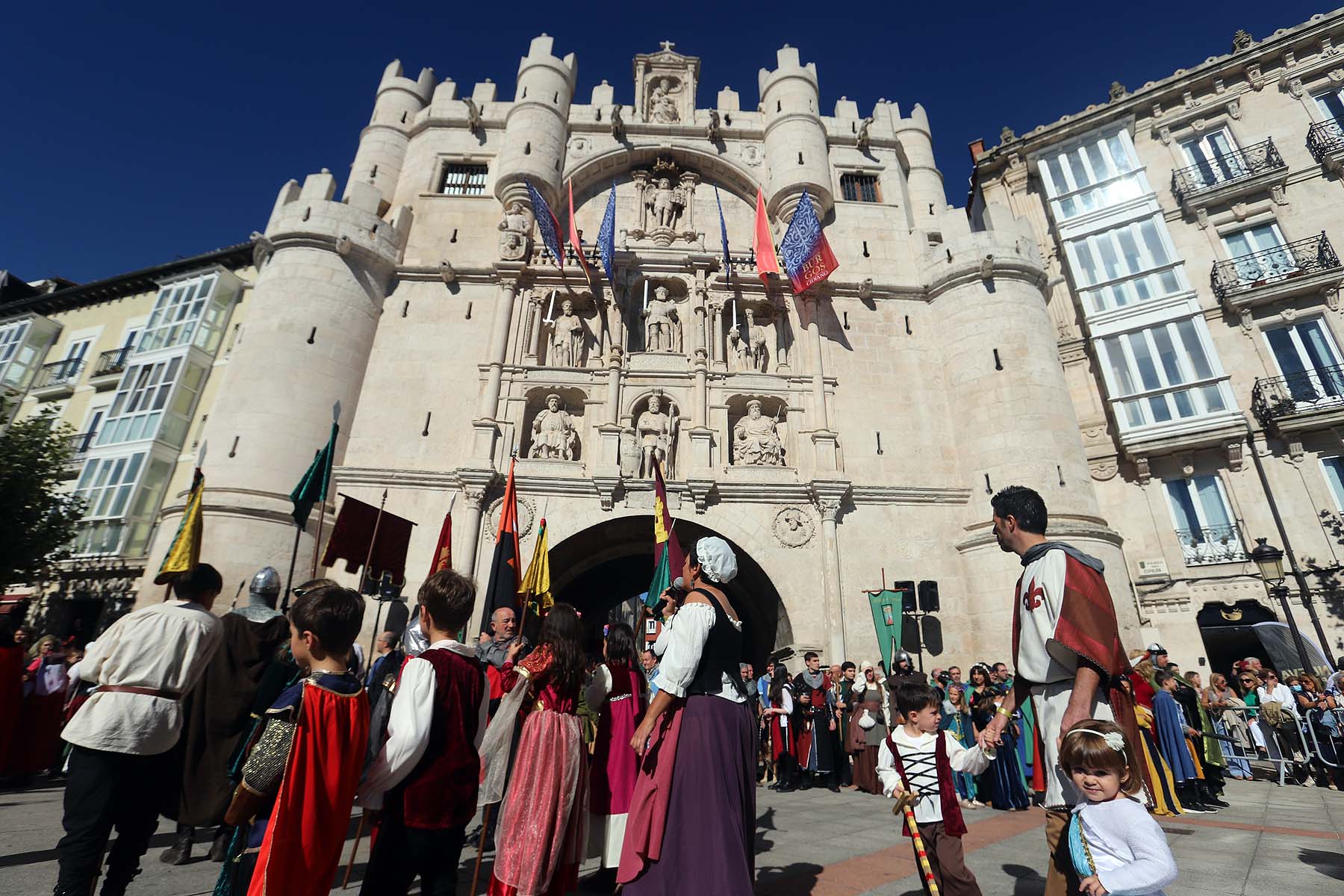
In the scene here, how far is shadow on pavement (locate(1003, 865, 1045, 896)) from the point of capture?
152 inches

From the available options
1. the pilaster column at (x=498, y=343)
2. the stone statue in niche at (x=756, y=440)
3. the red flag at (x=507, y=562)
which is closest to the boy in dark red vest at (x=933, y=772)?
the red flag at (x=507, y=562)

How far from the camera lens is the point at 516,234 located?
16984mm

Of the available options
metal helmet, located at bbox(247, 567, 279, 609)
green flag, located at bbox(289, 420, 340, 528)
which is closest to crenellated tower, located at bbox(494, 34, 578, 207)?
green flag, located at bbox(289, 420, 340, 528)

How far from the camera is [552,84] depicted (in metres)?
19.4

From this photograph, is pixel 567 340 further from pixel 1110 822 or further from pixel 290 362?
pixel 1110 822

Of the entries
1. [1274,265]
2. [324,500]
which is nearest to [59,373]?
→ [324,500]

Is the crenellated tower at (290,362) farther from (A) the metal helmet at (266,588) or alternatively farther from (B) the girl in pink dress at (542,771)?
(B) the girl in pink dress at (542,771)

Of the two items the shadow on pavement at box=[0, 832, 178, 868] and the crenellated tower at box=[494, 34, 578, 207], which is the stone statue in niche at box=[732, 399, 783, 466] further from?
the shadow on pavement at box=[0, 832, 178, 868]

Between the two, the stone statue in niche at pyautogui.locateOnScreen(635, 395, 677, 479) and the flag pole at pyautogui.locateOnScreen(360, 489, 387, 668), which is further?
the stone statue in niche at pyautogui.locateOnScreen(635, 395, 677, 479)

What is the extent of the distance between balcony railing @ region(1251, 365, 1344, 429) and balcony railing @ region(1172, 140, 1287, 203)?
5.98m

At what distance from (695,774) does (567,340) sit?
1420cm

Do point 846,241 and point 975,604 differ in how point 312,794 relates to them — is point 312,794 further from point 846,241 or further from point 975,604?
point 846,241

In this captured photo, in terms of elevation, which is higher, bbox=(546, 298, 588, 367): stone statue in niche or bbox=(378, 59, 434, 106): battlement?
bbox=(378, 59, 434, 106): battlement

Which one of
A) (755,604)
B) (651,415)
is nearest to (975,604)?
(755,604)
